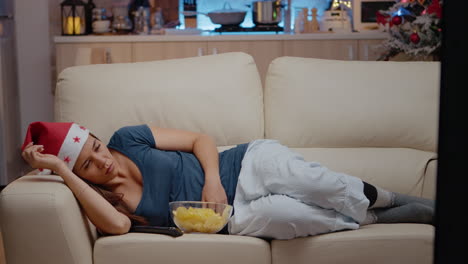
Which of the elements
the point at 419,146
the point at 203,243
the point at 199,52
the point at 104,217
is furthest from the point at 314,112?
the point at 199,52

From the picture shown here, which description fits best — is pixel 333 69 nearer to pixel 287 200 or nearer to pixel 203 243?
pixel 287 200

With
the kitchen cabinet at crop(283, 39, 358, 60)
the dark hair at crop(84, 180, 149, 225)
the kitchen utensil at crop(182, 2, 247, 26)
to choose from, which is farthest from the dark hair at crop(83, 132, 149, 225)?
the kitchen utensil at crop(182, 2, 247, 26)

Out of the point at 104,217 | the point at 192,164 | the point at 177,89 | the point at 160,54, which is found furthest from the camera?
the point at 160,54

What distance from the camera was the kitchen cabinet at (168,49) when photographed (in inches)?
175

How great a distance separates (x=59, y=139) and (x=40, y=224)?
352mm

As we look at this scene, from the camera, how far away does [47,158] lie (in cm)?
186

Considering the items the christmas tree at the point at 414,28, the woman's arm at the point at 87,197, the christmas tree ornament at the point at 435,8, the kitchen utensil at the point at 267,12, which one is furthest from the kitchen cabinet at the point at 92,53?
the woman's arm at the point at 87,197

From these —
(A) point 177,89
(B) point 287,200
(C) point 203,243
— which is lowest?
(C) point 203,243

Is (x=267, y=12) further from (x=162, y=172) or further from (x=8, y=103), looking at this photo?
(x=162, y=172)

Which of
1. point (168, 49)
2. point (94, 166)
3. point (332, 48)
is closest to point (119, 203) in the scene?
point (94, 166)

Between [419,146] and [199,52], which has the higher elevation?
[199,52]

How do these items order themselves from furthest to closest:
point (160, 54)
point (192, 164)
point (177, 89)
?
point (160, 54), point (177, 89), point (192, 164)

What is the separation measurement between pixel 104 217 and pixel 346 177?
2.48ft

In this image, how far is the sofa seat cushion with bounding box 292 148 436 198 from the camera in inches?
93.1
